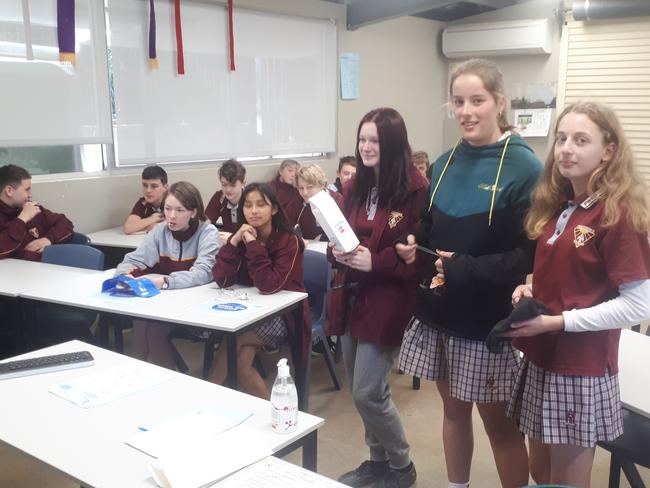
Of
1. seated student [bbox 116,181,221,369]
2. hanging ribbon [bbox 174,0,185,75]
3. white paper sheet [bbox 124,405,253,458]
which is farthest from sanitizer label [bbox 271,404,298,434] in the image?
hanging ribbon [bbox 174,0,185,75]

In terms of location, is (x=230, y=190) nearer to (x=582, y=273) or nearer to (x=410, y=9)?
(x=410, y=9)

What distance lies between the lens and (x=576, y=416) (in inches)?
60.4

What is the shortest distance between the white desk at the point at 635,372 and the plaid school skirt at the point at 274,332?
1.41m

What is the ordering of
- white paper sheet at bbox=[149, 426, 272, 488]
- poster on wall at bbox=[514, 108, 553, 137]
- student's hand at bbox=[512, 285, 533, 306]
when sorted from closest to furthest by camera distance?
1. white paper sheet at bbox=[149, 426, 272, 488]
2. student's hand at bbox=[512, 285, 533, 306]
3. poster on wall at bbox=[514, 108, 553, 137]

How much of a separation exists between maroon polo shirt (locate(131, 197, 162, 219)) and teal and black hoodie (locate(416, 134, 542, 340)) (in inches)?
115

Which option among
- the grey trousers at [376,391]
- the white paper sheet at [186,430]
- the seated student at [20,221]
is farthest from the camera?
the seated student at [20,221]

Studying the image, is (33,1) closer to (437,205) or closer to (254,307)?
(254,307)

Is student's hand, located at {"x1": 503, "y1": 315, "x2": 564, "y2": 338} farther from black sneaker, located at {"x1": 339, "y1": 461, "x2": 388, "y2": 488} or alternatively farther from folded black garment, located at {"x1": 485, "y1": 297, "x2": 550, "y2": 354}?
black sneaker, located at {"x1": 339, "y1": 461, "x2": 388, "y2": 488}

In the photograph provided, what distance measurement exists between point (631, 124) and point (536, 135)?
37.0 inches

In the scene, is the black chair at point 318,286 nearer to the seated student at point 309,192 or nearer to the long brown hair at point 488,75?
the seated student at point 309,192

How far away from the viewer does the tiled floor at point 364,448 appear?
2557 mm

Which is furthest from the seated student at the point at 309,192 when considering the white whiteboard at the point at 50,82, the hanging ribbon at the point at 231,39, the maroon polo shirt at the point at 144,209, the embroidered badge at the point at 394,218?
the embroidered badge at the point at 394,218

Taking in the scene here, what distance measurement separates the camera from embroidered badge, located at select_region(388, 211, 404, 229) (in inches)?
83.3

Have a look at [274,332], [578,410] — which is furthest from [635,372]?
[274,332]
